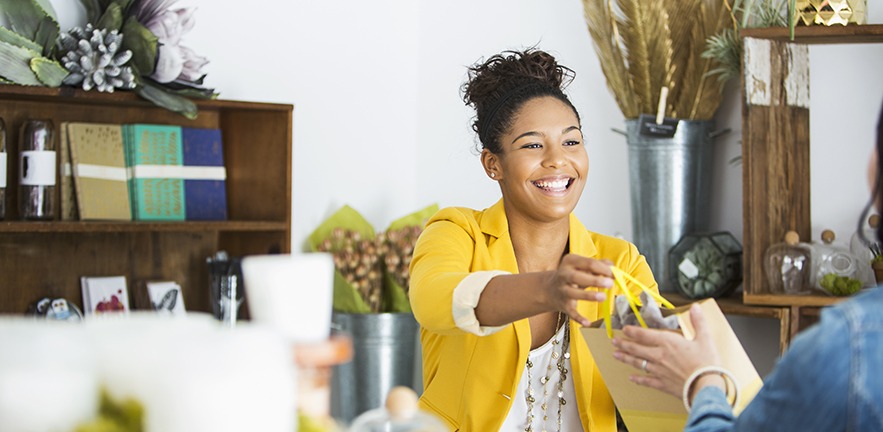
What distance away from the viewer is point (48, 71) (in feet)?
9.89

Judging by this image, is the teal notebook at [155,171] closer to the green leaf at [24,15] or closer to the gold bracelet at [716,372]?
the green leaf at [24,15]

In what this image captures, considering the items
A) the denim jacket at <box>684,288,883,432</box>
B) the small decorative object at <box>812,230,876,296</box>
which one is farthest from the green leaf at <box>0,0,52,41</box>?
the denim jacket at <box>684,288,883,432</box>

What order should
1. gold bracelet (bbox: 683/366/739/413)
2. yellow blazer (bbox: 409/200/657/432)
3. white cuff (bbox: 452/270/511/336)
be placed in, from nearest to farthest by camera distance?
gold bracelet (bbox: 683/366/739/413) < white cuff (bbox: 452/270/511/336) < yellow blazer (bbox: 409/200/657/432)

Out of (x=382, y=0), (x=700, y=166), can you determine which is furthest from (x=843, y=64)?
(x=382, y=0)

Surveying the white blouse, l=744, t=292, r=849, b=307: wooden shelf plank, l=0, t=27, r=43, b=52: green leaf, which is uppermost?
l=0, t=27, r=43, b=52: green leaf

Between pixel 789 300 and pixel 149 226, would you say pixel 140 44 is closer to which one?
pixel 149 226

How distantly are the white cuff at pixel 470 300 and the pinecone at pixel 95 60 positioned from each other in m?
1.71

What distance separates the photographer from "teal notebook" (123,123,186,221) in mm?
3375

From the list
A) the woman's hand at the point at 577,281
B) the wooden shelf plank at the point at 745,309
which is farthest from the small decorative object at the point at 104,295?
the woman's hand at the point at 577,281

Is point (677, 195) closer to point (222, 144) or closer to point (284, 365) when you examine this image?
point (222, 144)

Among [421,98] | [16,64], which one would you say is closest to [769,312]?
[421,98]

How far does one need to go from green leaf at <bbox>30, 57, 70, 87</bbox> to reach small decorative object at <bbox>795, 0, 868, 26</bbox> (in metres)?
2.17

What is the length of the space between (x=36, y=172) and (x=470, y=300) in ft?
6.07

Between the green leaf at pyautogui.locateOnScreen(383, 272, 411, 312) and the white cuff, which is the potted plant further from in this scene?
the white cuff
